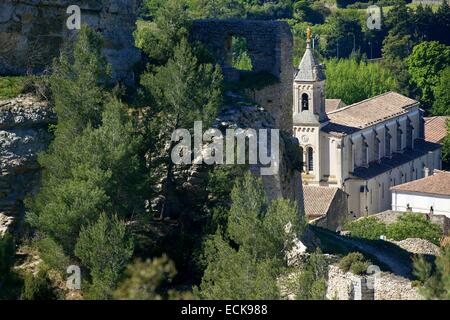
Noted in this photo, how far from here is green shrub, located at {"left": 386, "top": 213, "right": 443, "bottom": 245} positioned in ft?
144

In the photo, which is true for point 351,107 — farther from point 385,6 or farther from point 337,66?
point 385,6

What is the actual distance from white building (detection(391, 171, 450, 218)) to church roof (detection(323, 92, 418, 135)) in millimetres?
5671

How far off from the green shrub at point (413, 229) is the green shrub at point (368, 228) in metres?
0.30

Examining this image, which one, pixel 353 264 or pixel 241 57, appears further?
pixel 241 57

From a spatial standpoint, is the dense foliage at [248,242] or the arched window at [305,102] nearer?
the dense foliage at [248,242]

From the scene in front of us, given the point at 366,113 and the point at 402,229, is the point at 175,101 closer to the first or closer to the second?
the point at 402,229

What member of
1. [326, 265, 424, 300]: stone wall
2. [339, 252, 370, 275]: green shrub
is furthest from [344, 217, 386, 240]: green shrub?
[326, 265, 424, 300]: stone wall

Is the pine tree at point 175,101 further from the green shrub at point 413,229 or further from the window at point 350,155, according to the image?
the window at point 350,155

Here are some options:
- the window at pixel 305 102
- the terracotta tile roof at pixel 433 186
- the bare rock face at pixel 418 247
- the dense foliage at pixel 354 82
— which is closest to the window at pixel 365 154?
the window at pixel 305 102

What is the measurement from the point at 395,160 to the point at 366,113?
2.87 m

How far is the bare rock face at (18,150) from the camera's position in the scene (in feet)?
85.2

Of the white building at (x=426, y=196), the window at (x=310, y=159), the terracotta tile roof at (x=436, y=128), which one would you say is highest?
the terracotta tile roof at (x=436, y=128)

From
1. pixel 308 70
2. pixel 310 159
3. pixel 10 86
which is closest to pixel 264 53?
pixel 10 86

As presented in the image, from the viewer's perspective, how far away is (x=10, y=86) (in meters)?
26.7
